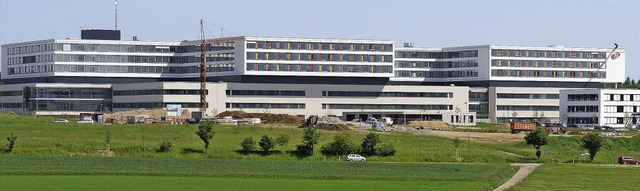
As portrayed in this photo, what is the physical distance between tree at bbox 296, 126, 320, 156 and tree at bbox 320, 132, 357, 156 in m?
1.70

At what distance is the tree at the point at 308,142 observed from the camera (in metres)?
136

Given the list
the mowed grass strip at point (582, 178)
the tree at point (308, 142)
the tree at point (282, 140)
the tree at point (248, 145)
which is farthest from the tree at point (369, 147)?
the mowed grass strip at point (582, 178)

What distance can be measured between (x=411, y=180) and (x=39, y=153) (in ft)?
156

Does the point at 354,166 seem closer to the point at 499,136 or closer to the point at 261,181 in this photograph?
the point at 261,181

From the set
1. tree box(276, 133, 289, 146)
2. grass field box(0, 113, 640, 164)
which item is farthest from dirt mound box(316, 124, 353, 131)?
tree box(276, 133, 289, 146)

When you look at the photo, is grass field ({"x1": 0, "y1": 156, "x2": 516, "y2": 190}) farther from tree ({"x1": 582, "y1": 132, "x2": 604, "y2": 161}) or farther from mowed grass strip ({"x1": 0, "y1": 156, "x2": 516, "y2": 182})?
tree ({"x1": 582, "y1": 132, "x2": 604, "y2": 161})

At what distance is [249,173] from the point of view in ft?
339

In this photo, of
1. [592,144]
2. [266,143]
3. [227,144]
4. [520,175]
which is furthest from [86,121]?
[520,175]

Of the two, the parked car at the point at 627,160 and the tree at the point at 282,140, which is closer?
the tree at the point at 282,140

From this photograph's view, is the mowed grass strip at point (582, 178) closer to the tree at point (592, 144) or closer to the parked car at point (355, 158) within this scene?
the tree at point (592, 144)

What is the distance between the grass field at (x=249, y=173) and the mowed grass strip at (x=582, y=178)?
3194 millimetres

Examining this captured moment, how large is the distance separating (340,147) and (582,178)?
3750 cm

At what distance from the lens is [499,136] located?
174 metres

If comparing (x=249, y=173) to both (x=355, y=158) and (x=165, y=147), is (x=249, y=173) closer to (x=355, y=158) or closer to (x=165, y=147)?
(x=355, y=158)
